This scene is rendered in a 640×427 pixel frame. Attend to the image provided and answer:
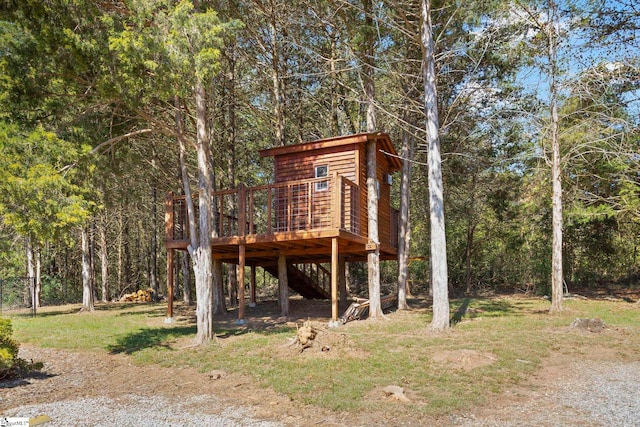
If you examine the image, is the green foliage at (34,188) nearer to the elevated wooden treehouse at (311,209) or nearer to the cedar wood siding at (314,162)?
Answer: the elevated wooden treehouse at (311,209)

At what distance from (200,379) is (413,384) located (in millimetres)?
3477

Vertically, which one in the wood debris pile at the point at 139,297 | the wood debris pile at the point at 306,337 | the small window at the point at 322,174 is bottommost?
the wood debris pile at the point at 139,297

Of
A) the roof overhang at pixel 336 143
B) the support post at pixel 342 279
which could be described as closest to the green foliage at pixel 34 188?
the roof overhang at pixel 336 143

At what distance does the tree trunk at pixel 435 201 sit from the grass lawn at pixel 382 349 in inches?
28.9

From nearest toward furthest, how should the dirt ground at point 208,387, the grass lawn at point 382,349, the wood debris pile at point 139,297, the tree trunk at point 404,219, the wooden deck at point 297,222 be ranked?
the dirt ground at point 208,387
the grass lawn at point 382,349
the wooden deck at point 297,222
the tree trunk at point 404,219
the wood debris pile at point 139,297

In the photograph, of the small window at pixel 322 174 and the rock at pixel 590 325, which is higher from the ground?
the small window at pixel 322 174

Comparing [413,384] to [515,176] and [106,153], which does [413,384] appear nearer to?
[106,153]

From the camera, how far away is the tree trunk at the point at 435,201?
36.9ft

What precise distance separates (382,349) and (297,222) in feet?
19.4

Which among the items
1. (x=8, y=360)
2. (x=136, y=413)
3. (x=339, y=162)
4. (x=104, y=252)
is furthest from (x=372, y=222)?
(x=104, y=252)

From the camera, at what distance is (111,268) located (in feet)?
120

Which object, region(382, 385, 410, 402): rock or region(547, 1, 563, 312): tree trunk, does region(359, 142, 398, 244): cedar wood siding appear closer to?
region(547, 1, 563, 312): tree trunk

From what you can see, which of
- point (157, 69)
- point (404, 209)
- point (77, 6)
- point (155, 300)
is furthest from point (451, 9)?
point (155, 300)

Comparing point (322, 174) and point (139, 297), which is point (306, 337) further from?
point (139, 297)
